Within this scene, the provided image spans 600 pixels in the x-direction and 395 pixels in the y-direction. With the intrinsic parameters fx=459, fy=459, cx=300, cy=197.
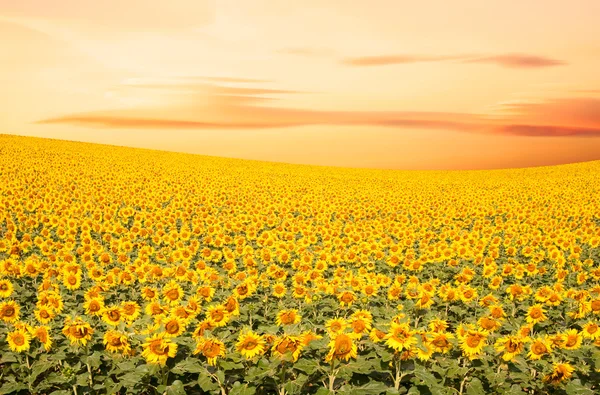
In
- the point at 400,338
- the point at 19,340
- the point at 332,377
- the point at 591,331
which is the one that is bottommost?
the point at 591,331

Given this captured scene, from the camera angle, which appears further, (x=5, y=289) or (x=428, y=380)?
(x=5, y=289)

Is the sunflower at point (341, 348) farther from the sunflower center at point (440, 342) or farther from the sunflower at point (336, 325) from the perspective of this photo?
the sunflower center at point (440, 342)

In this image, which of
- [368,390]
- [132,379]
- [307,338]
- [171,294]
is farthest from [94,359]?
[368,390]

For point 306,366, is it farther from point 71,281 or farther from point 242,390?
point 71,281

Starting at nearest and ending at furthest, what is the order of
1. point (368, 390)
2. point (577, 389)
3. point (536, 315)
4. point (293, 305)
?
1. point (368, 390)
2. point (577, 389)
3. point (536, 315)
4. point (293, 305)

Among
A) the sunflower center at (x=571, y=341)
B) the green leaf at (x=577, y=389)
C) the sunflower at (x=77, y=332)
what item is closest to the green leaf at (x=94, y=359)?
the sunflower at (x=77, y=332)

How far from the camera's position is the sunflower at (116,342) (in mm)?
5645

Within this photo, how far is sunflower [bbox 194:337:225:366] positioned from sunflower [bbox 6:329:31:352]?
2.84 metres

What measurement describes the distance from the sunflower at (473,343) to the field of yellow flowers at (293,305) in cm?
4

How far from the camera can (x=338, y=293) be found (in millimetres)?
8922

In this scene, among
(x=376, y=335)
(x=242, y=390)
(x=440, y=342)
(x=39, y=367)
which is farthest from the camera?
(x=39, y=367)

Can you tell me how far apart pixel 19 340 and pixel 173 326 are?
7.76 feet

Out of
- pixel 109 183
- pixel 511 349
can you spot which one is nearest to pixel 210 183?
pixel 109 183

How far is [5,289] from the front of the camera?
9398 mm
